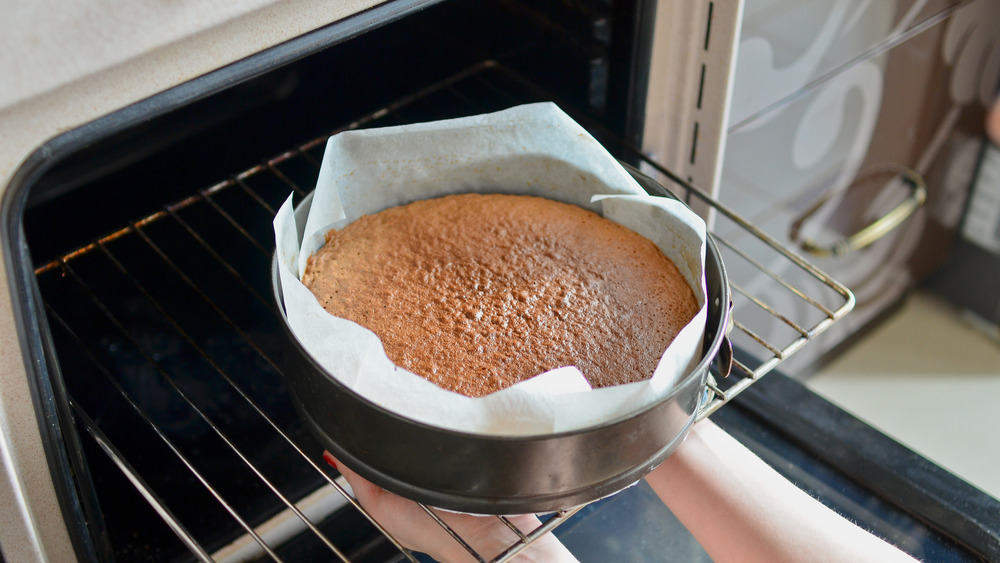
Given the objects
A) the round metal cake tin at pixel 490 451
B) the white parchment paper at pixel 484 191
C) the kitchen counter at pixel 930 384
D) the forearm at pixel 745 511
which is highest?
the white parchment paper at pixel 484 191

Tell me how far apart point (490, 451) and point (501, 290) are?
0.18 metres

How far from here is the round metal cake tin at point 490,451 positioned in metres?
0.52

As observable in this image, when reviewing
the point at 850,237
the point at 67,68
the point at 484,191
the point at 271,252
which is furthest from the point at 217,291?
the point at 850,237

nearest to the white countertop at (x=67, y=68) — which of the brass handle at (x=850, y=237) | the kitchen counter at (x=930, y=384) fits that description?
the brass handle at (x=850, y=237)

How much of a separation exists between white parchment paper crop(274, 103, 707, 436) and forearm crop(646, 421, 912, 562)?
0.16 meters

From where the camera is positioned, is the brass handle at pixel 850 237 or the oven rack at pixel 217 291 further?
the brass handle at pixel 850 237

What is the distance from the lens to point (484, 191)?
786 mm

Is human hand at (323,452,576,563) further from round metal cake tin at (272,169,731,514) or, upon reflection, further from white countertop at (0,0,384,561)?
white countertop at (0,0,384,561)

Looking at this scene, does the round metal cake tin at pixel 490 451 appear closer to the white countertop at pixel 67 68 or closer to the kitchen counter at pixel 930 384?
the white countertop at pixel 67 68

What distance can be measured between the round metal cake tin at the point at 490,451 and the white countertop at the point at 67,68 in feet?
0.53

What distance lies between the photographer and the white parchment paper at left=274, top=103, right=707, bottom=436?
525mm

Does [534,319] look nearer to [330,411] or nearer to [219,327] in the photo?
[330,411]

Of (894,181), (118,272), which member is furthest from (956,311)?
(118,272)

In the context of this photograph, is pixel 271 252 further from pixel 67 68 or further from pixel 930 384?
pixel 930 384
